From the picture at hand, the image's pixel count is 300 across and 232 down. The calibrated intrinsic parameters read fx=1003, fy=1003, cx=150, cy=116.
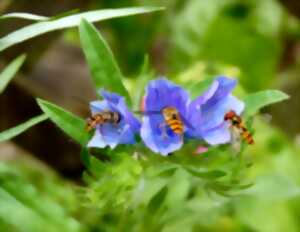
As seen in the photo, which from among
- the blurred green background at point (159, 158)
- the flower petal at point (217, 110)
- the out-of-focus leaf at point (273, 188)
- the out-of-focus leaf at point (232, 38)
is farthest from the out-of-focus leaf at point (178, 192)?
the out-of-focus leaf at point (232, 38)

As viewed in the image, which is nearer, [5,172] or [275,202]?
[5,172]

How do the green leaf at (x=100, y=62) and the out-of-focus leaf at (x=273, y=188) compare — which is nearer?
the green leaf at (x=100, y=62)

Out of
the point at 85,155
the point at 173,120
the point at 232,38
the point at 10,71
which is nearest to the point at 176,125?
the point at 173,120

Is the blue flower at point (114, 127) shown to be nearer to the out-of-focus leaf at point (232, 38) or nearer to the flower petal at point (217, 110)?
the flower petal at point (217, 110)

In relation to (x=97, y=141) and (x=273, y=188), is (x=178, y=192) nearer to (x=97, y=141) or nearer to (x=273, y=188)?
(x=273, y=188)

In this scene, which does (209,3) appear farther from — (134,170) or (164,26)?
(134,170)

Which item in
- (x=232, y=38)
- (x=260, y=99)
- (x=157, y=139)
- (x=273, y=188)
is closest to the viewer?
(x=157, y=139)

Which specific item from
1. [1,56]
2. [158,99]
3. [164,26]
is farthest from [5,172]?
[164,26]
